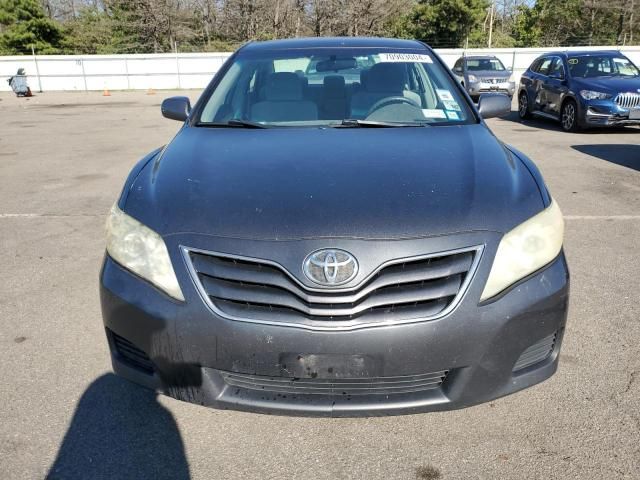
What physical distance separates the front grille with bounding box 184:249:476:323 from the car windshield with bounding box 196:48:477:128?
143cm

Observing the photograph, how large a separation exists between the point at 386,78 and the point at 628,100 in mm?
8747

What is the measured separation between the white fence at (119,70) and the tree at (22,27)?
13.6m

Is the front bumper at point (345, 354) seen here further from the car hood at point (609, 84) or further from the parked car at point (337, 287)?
the car hood at point (609, 84)

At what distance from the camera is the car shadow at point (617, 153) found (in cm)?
836

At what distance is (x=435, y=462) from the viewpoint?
87.9 inches

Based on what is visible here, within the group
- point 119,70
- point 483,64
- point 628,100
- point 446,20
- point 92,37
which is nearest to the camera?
point 628,100

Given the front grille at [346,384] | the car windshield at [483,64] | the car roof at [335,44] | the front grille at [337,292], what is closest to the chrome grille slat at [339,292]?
the front grille at [337,292]

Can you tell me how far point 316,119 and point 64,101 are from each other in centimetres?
2382

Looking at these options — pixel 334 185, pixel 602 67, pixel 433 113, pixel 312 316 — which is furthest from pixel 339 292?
pixel 602 67

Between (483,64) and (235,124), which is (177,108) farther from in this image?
(483,64)

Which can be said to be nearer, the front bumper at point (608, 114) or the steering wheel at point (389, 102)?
the steering wheel at point (389, 102)

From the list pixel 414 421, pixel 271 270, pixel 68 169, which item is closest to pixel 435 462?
pixel 414 421

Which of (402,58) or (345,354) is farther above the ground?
(402,58)

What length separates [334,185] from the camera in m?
2.35
